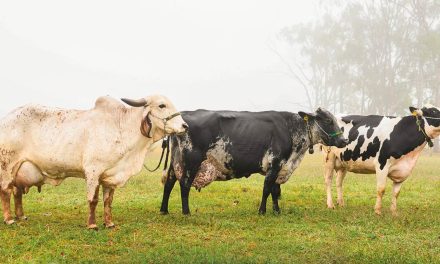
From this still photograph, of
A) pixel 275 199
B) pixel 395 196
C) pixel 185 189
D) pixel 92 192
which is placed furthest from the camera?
pixel 395 196

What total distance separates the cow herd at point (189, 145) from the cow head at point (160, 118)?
2cm

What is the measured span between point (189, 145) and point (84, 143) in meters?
2.32

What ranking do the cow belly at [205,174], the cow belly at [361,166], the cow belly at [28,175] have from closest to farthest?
the cow belly at [28,175] < the cow belly at [205,174] < the cow belly at [361,166]

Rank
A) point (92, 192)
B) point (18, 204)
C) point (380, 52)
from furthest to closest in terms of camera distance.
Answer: point (380, 52) < point (18, 204) < point (92, 192)

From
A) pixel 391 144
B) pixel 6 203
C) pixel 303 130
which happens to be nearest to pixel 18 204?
pixel 6 203

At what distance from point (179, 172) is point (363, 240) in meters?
3.94

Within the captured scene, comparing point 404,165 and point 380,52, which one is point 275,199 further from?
point 380,52

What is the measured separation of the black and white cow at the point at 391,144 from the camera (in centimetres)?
1037

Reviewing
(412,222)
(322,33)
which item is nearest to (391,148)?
(412,222)

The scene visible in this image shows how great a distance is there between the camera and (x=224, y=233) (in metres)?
8.47

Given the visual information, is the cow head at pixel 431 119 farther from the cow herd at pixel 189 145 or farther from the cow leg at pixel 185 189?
the cow leg at pixel 185 189

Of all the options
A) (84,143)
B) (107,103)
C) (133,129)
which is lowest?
(84,143)

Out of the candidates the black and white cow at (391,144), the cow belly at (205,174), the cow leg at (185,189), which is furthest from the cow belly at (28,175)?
the black and white cow at (391,144)

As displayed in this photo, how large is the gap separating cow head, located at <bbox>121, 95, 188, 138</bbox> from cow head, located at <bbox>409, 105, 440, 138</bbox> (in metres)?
5.41
